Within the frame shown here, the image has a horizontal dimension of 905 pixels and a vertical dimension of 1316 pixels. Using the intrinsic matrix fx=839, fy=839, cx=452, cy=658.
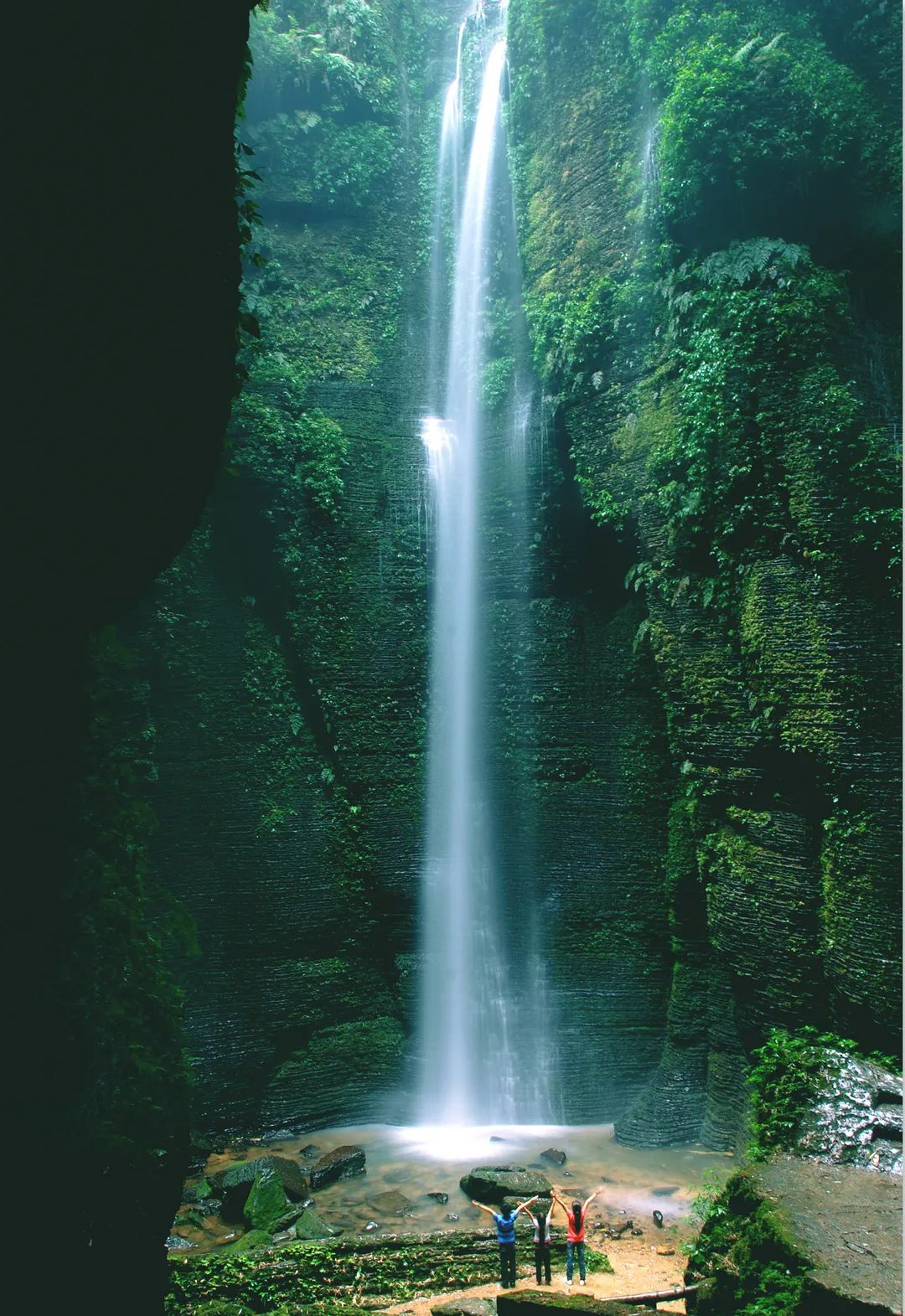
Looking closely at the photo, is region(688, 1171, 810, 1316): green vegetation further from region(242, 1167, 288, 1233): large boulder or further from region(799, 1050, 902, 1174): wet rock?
region(242, 1167, 288, 1233): large boulder

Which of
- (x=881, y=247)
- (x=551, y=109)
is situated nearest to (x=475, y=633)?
(x=881, y=247)

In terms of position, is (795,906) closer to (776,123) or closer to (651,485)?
(651,485)

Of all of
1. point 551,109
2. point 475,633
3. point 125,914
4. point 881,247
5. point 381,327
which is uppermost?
point 551,109

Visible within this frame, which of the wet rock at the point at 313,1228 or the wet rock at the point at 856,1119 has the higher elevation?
the wet rock at the point at 856,1119

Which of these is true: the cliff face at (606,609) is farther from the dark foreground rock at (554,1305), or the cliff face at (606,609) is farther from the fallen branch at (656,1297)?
the dark foreground rock at (554,1305)

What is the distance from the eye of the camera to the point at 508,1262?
669 centimetres

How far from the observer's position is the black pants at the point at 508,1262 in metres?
6.67

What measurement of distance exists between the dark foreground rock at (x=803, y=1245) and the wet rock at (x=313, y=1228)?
322 centimetres

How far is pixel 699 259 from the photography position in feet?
32.8

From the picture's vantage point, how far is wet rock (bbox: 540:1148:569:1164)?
8.91 meters

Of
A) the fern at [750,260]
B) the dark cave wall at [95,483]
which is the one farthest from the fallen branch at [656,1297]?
the fern at [750,260]

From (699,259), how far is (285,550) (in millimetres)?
6470

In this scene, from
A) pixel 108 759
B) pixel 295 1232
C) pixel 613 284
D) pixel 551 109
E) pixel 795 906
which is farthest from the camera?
pixel 551 109

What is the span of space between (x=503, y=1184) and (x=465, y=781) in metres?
4.99
